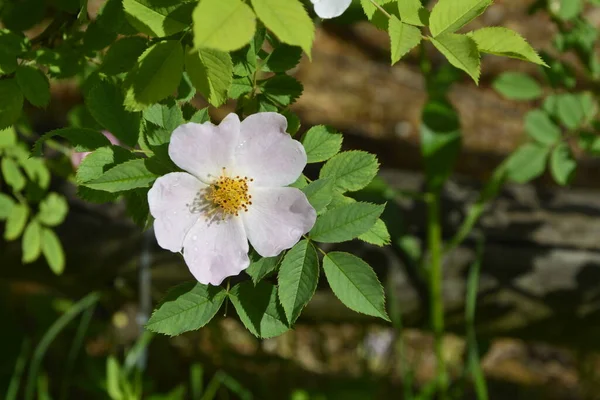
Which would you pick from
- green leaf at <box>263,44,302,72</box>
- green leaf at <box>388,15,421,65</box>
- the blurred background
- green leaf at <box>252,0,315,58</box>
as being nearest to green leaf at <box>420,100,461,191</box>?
the blurred background

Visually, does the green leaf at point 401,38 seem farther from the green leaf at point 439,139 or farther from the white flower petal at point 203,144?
the green leaf at point 439,139

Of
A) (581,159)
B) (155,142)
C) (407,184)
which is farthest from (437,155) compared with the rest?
(581,159)

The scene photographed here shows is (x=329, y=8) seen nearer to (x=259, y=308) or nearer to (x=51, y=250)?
(x=259, y=308)

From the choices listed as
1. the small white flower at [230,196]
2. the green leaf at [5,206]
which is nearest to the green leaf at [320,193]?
the small white flower at [230,196]

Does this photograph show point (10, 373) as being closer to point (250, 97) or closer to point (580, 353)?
point (250, 97)

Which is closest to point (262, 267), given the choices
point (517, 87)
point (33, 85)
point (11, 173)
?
point (33, 85)

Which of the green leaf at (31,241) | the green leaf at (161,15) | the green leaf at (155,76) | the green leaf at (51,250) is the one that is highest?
the green leaf at (161,15)
